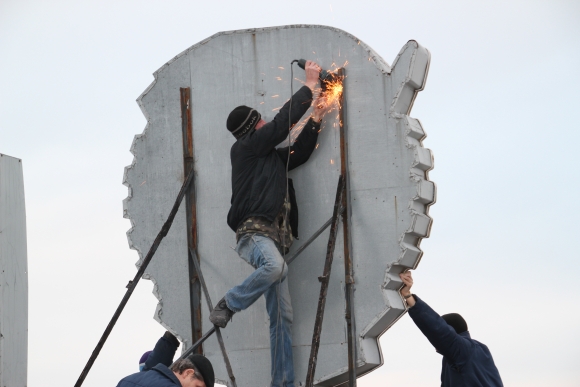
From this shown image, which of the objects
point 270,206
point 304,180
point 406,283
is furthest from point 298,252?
point 406,283

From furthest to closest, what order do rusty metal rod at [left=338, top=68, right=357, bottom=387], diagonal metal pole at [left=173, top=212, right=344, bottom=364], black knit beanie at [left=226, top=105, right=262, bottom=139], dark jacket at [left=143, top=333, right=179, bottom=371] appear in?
1. dark jacket at [left=143, top=333, right=179, bottom=371]
2. black knit beanie at [left=226, top=105, right=262, bottom=139]
3. diagonal metal pole at [left=173, top=212, right=344, bottom=364]
4. rusty metal rod at [left=338, top=68, right=357, bottom=387]

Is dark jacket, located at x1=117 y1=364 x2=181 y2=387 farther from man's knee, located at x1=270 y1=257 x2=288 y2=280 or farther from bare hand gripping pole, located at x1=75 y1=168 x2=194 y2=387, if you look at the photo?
bare hand gripping pole, located at x1=75 y1=168 x2=194 y2=387

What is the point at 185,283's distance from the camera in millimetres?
11023

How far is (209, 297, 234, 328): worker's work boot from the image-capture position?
396 inches

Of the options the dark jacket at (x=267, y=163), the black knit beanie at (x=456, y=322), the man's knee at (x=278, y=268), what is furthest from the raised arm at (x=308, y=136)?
the black knit beanie at (x=456, y=322)

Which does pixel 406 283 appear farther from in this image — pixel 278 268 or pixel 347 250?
pixel 278 268

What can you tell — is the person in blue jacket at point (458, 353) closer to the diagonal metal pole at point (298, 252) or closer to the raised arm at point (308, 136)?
the diagonal metal pole at point (298, 252)

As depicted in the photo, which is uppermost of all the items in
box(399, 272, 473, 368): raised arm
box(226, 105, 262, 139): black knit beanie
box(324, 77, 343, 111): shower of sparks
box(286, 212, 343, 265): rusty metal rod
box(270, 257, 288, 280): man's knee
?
box(324, 77, 343, 111): shower of sparks

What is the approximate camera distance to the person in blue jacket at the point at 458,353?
9.65m

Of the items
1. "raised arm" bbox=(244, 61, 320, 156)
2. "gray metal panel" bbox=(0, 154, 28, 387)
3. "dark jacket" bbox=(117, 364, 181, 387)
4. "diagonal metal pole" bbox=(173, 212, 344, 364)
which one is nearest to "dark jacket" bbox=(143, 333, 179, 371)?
"diagonal metal pole" bbox=(173, 212, 344, 364)

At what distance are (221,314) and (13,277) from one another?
7.38ft

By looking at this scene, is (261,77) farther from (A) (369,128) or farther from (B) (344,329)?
(B) (344,329)

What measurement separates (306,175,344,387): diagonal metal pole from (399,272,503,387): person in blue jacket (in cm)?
77

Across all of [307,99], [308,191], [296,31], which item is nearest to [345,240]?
[308,191]
